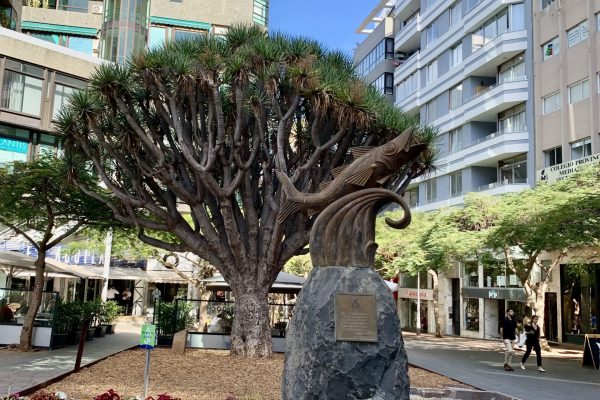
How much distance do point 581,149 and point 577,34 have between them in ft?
18.4

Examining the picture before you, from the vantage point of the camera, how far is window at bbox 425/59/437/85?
1762 inches

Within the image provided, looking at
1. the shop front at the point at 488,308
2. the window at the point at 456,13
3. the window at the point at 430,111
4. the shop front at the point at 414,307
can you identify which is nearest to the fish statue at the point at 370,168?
the shop front at the point at 488,308

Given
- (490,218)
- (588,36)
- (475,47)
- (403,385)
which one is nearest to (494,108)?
(475,47)

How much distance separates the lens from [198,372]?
14.6 meters

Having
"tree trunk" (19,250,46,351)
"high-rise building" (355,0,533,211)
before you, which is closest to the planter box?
"tree trunk" (19,250,46,351)

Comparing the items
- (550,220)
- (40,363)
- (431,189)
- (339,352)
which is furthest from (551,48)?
(339,352)

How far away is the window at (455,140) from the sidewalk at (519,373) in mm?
17597

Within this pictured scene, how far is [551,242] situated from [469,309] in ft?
59.5

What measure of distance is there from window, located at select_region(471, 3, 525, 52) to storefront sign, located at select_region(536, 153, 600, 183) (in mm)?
8607

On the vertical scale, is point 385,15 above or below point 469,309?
above

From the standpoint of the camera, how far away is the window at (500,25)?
35.4 m

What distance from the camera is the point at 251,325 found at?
56.4 feet

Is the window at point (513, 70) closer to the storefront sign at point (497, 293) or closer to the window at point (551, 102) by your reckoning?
the window at point (551, 102)

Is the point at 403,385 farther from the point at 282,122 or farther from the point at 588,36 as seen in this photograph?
the point at 588,36
